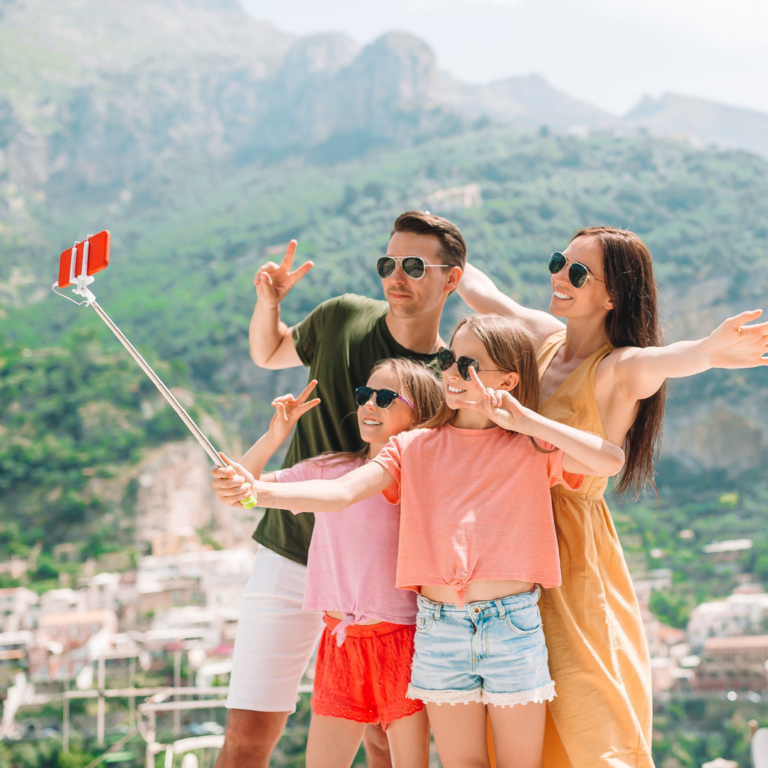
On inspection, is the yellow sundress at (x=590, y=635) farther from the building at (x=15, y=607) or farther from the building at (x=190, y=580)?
the building at (x=15, y=607)

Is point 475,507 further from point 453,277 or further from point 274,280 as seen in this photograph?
point 274,280

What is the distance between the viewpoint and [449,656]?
1769 millimetres

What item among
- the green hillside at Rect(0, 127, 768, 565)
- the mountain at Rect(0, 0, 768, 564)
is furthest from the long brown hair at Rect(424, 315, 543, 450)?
the mountain at Rect(0, 0, 768, 564)

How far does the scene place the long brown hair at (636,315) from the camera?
6.79 feet

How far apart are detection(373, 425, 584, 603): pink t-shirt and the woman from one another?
6.6 inches

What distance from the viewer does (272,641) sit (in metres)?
2.39

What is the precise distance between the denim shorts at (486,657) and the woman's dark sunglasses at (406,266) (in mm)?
983

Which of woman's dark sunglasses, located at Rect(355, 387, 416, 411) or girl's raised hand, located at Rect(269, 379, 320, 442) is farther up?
woman's dark sunglasses, located at Rect(355, 387, 416, 411)

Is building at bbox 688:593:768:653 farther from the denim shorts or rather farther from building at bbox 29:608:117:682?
the denim shorts

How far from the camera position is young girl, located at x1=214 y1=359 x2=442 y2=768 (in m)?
1.92

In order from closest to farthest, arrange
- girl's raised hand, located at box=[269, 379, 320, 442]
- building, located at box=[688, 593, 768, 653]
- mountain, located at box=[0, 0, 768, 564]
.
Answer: girl's raised hand, located at box=[269, 379, 320, 442] < building, located at box=[688, 593, 768, 653] < mountain, located at box=[0, 0, 768, 564]

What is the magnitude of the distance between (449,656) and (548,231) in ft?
219

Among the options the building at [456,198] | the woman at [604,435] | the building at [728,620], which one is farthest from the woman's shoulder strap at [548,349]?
the building at [456,198]

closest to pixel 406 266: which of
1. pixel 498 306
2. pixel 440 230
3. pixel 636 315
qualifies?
pixel 440 230
